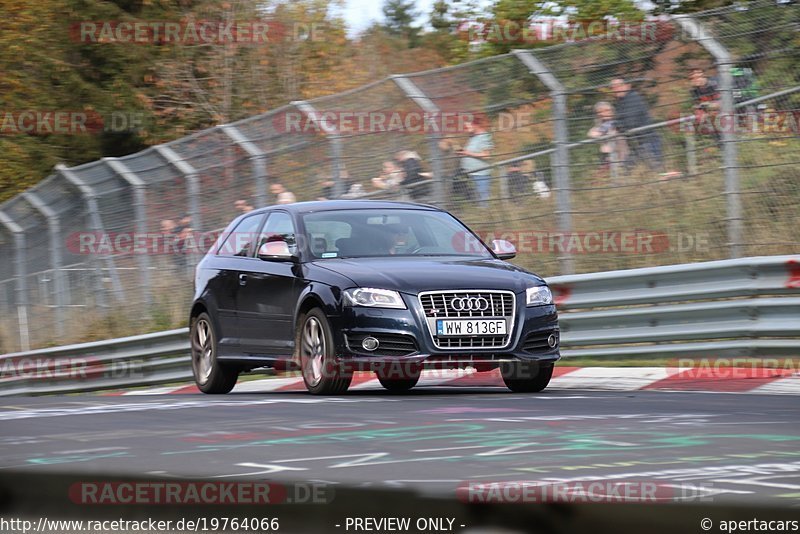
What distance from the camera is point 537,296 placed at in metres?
10.7

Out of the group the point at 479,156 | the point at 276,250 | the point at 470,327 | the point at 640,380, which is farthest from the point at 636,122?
the point at 276,250

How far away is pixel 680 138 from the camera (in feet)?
41.4

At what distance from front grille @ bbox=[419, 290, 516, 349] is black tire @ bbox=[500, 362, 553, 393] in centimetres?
53

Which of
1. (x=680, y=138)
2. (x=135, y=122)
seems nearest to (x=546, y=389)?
(x=680, y=138)

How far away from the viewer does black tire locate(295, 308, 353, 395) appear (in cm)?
1034

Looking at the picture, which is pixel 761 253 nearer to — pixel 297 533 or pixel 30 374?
pixel 297 533

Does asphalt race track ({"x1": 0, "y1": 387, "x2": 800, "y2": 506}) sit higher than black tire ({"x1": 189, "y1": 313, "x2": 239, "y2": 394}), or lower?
higher

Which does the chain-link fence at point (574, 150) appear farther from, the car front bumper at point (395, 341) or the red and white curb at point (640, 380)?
the car front bumper at point (395, 341)

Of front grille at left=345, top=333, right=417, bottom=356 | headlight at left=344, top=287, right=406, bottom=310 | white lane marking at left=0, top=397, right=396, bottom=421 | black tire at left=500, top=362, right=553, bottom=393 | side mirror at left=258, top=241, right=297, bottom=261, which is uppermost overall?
side mirror at left=258, top=241, right=297, bottom=261

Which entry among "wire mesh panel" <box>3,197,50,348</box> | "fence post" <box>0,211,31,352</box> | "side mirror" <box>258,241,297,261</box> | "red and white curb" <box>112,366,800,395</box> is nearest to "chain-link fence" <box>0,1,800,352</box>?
"red and white curb" <box>112,366,800,395</box>

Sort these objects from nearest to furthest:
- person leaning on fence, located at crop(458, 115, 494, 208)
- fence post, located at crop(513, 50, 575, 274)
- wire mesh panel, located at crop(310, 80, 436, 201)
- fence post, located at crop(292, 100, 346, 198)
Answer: fence post, located at crop(513, 50, 575, 274) < person leaning on fence, located at crop(458, 115, 494, 208) < wire mesh panel, located at crop(310, 80, 436, 201) < fence post, located at crop(292, 100, 346, 198)

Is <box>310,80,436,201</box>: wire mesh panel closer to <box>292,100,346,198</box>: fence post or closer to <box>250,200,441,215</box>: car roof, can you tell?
<box>292,100,346,198</box>: fence post

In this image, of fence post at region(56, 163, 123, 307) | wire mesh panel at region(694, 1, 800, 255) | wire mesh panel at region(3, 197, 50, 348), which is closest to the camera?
wire mesh panel at region(694, 1, 800, 255)

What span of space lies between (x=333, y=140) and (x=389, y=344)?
5.74 m
